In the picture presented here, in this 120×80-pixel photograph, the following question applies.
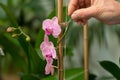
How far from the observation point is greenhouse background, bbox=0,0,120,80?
1.21 metres

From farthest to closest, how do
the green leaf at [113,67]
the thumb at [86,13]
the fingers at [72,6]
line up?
the green leaf at [113,67]
the fingers at [72,6]
the thumb at [86,13]

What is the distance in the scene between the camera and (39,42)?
1199 millimetres

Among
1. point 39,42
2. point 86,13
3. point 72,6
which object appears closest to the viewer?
point 86,13

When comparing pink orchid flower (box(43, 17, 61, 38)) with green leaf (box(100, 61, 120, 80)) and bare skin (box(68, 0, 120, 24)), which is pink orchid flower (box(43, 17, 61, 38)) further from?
green leaf (box(100, 61, 120, 80))

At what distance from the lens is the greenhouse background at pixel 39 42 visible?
1.21 metres

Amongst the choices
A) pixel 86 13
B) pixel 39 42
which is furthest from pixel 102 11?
pixel 39 42

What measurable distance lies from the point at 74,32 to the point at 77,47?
0.14 metres

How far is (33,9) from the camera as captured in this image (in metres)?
2.08

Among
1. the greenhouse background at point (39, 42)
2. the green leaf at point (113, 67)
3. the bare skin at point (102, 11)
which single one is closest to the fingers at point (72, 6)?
the bare skin at point (102, 11)

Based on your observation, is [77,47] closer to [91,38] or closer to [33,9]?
[91,38]

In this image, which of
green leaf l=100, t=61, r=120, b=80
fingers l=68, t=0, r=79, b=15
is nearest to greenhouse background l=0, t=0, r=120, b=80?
green leaf l=100, t=61, r=120, b=80

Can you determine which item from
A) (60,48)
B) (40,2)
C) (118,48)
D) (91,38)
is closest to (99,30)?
(91,38)

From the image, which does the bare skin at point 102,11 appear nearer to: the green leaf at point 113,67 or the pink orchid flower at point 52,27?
the pink orchid flower at point 52,27

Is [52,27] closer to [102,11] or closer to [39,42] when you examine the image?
[102,11]
